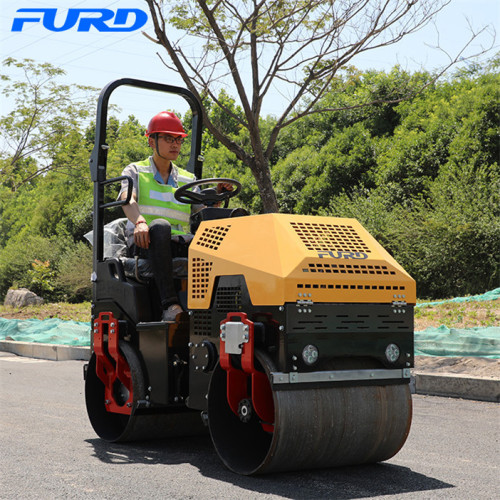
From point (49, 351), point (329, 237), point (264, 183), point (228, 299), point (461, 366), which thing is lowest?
point (49, 351)

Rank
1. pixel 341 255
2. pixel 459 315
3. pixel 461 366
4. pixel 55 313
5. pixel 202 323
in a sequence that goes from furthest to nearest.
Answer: pixel 55 313 → pixel 459 315 → pixel 461 366 → pixel 202 323 → pixel 341 255

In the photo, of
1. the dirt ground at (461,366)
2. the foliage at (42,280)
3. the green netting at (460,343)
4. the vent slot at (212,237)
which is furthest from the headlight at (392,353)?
the foliage at (42,280)

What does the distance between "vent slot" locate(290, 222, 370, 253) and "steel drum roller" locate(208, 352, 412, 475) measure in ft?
2.35

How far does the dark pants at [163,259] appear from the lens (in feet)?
17.1

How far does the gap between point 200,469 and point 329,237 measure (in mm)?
1557

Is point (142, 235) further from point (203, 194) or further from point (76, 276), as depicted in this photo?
point (76, 276)

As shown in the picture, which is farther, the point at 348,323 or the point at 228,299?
the point at 228,299

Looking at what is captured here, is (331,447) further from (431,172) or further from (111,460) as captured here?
(431,172)

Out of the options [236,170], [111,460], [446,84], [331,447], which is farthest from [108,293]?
[236,170]

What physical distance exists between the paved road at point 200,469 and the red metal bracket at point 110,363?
0.30 meters

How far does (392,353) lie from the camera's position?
454cm

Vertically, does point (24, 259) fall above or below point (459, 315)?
above

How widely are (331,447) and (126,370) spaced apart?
1802mm

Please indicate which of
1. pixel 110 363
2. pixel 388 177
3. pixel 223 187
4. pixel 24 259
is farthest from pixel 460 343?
pixel 24 259
